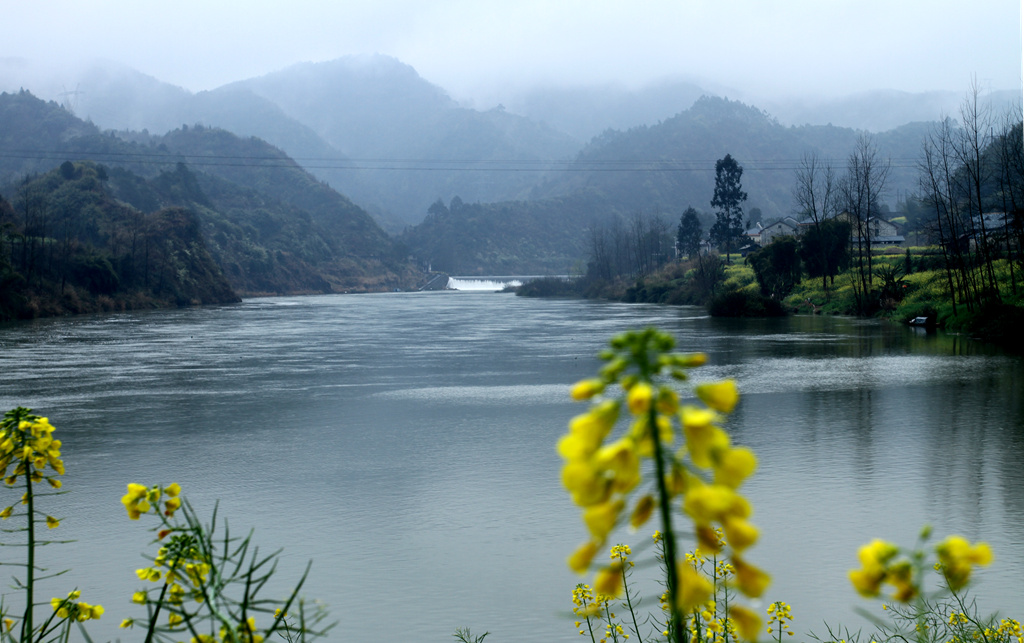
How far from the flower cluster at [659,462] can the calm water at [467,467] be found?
852 millimetres

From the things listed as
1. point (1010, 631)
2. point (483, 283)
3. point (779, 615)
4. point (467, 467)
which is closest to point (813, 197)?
point (467, 467)

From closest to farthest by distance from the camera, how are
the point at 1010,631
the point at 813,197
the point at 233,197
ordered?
the point at 1010,631
the point at 813,197
the point at 233,197

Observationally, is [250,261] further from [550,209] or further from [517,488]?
[517,488]

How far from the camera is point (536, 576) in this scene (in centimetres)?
530

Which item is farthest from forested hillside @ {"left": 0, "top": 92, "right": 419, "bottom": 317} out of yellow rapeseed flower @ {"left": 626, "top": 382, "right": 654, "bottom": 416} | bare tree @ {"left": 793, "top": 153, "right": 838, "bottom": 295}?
yellow rapeseed flower @ {"left": 626, "top": 382, "right": 654, "bottom": 416}

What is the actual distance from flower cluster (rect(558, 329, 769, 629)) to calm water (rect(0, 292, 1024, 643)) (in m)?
→ 0.85

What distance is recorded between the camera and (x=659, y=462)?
914mm

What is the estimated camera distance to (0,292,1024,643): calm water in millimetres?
5117

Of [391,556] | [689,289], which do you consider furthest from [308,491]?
[689,289]

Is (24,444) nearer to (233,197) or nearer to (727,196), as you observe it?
(727,196)

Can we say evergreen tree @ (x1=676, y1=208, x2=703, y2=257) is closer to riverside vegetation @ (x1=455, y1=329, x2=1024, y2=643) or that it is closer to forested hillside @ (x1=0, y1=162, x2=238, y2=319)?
forested hillside @ (x1=0, y1=162, x2=238, y2=319)

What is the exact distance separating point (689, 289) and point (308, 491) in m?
44.7

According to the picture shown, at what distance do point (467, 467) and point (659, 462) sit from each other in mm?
7414

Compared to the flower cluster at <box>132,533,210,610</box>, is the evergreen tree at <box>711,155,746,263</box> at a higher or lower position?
higher
